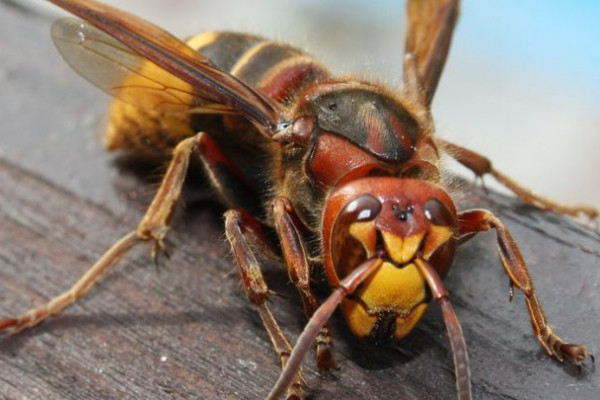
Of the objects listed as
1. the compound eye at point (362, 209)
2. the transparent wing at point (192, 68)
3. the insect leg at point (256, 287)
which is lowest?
the insect leg at point (256, 287)

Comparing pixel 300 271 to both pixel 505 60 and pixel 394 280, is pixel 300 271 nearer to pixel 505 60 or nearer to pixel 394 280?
pixel 394 280

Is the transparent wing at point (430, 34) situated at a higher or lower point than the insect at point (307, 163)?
higher

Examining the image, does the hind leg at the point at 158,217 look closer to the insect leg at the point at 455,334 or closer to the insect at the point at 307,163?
the insect at the point at 307,163

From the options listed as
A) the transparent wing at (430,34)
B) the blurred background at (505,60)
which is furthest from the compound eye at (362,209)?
the blurred background at (505,60)

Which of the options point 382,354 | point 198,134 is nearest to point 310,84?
point 198,134

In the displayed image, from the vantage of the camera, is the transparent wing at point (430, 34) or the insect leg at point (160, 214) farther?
the transparent wing at point (430, 34)

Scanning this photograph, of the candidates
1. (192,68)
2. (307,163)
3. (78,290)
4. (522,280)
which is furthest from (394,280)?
(78,290)

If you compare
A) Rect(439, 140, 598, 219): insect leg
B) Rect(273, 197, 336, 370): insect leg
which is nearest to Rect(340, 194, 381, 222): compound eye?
Rect(273, 197, 336, 370): insect leg

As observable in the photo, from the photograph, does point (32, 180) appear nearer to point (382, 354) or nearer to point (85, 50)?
point (85, 50)
